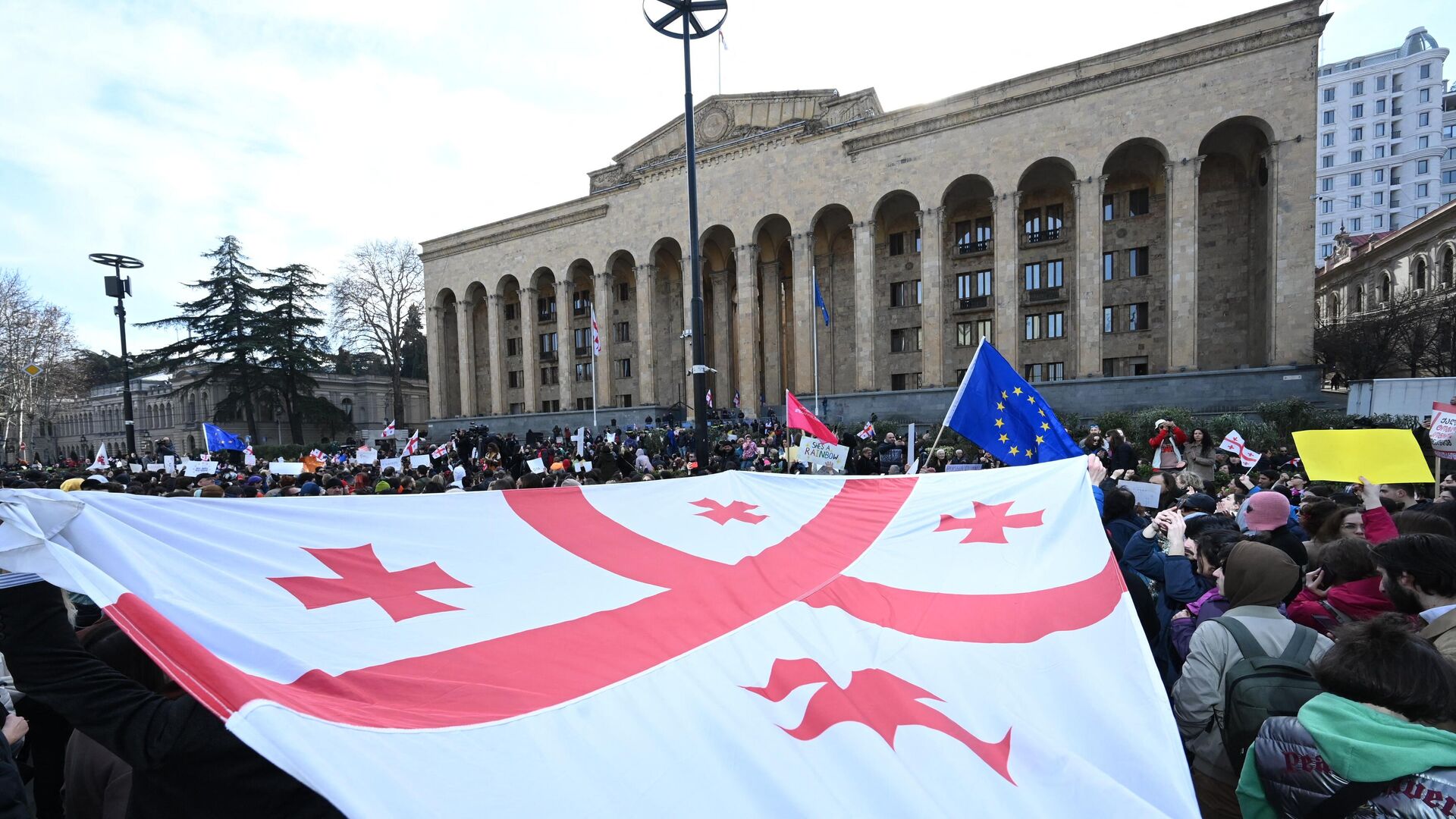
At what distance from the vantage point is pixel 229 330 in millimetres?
48000

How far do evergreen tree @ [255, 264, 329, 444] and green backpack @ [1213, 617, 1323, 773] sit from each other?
56804 mm

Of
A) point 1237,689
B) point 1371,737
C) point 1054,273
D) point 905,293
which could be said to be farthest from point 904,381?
point 1371,737

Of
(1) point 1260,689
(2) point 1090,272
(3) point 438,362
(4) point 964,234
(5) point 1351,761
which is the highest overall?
(4) point 964,234

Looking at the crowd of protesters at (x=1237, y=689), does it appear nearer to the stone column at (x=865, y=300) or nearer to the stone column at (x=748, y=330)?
the stone column at (x=865, y=300)

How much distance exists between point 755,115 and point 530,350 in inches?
834

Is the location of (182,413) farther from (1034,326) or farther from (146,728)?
(146,728)

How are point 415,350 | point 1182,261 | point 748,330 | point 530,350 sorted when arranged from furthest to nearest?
point 415,350 → point 530,350 → point 748,330 → point 1182,261

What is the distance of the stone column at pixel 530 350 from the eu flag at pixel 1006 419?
40910 mm

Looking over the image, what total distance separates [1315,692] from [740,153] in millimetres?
37328

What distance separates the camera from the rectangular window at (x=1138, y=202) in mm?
31250

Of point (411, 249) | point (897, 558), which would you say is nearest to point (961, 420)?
point (897, 558)

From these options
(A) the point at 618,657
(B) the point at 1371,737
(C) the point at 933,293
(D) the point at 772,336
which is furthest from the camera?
(D) the point at 772,336

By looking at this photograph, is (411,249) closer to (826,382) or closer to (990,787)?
(826,382)

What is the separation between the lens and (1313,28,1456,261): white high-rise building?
77.1 metres
